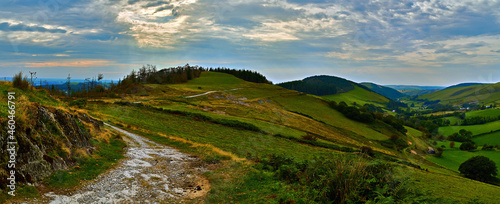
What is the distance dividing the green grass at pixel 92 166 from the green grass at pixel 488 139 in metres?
160

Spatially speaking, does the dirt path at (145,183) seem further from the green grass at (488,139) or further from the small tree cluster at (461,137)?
the small tree cluster at (461,137)

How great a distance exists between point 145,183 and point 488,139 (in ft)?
558

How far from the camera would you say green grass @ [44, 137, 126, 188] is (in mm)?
11492

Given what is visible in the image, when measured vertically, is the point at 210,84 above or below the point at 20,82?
above

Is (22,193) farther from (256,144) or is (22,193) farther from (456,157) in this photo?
(456,157)

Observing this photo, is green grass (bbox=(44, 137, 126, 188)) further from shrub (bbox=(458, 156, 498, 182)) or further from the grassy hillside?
shrub (bbox=(458, 156, 498, 182))

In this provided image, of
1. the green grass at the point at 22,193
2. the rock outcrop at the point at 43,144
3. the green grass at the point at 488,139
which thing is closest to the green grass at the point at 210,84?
the rock outcrop at the point at 43,144

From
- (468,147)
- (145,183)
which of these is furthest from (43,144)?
(468,147)

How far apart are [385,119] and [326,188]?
397ft

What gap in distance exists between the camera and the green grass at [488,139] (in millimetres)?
120350

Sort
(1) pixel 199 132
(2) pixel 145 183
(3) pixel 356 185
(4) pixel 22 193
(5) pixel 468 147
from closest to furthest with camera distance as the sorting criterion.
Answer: (4) pixel 22 193
(3) pixel 356 185
(2) pixel 145 183
(1) pixel 199 132
(5) pixel 468 147

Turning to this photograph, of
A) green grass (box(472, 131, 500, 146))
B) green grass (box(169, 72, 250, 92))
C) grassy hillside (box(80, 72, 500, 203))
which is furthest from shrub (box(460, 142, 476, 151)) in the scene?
green grass (box(169, 72, 250, 92))

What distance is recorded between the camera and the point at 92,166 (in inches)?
574

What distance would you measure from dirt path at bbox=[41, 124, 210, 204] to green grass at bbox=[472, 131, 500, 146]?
6190 inches
